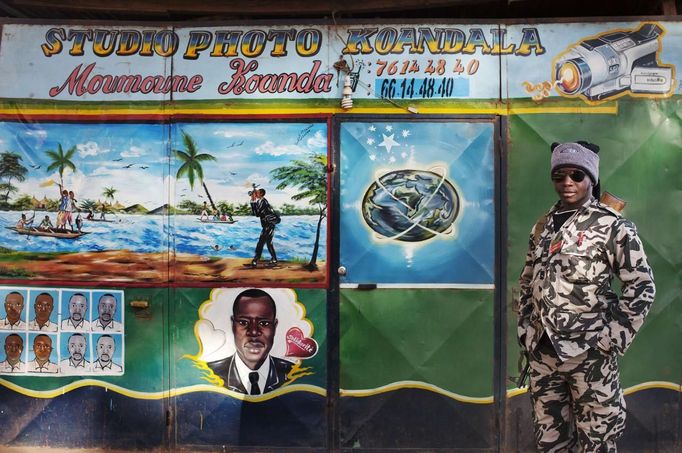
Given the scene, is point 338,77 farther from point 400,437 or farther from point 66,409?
point 66,409

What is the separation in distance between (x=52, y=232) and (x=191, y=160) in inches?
46.1

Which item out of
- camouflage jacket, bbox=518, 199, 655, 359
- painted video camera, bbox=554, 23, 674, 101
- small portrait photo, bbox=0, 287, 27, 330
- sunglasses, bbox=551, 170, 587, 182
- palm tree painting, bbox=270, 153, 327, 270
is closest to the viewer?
camouflage jacket, bbox=518, 199, 655, 359

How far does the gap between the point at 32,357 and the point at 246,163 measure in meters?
2.15

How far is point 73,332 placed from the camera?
13.6ft

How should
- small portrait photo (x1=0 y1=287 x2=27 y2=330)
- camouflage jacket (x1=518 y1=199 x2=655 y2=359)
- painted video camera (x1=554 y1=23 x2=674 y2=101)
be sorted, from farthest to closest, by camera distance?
small portrait photo (x1=0 y1=287 x2=27 y2=330) < painted video camera (x1=554 y1=23 x2=674 y2=101) < camouflage jacket (x1=518 y1=199 x2=655 y2=359)

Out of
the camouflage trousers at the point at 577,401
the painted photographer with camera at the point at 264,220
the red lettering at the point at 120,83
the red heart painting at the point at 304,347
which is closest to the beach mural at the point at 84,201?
the red lettering at the point at 120,83

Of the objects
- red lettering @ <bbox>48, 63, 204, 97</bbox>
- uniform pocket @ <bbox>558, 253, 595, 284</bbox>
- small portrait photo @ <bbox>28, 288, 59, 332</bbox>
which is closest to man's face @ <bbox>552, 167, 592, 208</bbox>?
uniform pocket @ <bbox>558, 253, 595, 284</bbox>

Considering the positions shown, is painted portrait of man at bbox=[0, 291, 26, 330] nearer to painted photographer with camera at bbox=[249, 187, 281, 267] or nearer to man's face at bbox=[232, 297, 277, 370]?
man's face at bbox=[232, 297, 277, 370]

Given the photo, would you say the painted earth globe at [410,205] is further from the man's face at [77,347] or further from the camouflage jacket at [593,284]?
the man's face at [77,347]

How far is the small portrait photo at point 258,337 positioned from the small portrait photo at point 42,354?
1.15 meters

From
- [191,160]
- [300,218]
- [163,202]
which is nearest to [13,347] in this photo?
[163,202]

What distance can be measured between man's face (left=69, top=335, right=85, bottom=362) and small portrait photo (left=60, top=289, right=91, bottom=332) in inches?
2.3

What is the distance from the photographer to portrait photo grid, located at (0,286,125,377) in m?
4.16

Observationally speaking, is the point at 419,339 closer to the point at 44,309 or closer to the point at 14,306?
the point at 44,309
